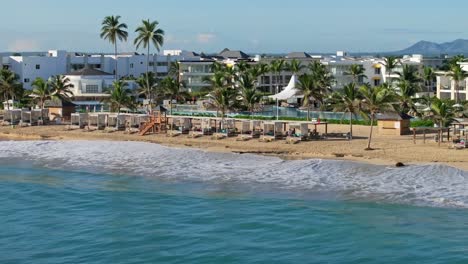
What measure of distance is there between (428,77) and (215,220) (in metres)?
56.0

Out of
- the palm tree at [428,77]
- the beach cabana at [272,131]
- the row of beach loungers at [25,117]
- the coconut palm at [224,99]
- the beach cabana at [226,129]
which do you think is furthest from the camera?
the palm tree at [428,77]

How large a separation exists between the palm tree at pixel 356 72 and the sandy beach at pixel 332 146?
28.8 m

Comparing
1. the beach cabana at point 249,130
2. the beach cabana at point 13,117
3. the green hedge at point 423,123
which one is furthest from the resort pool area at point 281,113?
the beach cabana at point 13,117

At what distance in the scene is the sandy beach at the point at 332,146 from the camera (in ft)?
136

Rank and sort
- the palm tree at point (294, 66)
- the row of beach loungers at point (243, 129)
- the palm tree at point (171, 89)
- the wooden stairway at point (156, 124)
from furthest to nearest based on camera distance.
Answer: the palm tree at point (294, 66)
the palm tree at point (171, 89)
the wooden stairway at point (156, 124)
the row of beach loungers at point (243, 129)

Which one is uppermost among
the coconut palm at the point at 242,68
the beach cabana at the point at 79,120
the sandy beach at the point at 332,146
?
the coconut palm at the point at 242,68

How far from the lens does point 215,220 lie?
94.6 ft

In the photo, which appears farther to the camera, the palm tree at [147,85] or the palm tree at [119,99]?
the palm tree at [147,85]

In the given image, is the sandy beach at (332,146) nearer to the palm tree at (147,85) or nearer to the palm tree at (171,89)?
the palm tree at (147,85)

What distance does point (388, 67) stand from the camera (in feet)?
277

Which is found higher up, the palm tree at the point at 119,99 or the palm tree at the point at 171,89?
the palm tree at the point at 171,89

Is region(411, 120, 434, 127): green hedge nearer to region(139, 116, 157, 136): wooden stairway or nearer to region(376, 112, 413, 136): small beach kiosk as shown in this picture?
region(376, 112, 413, 136): small beach kiosk

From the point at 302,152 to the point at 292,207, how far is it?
14.1 meters

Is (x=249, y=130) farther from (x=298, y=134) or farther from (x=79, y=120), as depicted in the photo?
(x=79, y=120)
